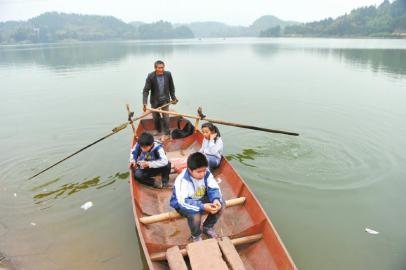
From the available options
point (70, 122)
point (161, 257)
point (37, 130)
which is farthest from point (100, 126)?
point (161, 257)

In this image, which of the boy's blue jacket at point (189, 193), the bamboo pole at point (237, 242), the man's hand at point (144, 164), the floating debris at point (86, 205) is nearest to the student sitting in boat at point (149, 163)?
the man's hand at point (144, 164)

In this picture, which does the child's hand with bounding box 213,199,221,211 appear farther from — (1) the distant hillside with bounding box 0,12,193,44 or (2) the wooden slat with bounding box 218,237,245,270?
(1) the distant hillside with bounding box 0,12,193,44

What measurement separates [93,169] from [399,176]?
8765mm

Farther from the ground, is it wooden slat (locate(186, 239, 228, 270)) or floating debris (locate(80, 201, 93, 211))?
wooden slat (locate(186, 239, 228, 270))

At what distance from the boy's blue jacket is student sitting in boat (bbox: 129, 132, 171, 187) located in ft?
5.03

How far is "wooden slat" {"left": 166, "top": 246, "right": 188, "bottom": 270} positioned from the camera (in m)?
4.43

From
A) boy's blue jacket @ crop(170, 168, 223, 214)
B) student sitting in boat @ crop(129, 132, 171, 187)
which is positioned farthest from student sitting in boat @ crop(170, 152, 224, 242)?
student sitting in boat @ crop(129, 132, 171, 187)

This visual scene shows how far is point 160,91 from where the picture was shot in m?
9.68

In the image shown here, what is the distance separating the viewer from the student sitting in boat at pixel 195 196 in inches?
189

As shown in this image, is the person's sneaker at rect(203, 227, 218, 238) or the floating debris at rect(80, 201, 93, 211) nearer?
the person's sneaker at rect(203, 227, 218, 238)

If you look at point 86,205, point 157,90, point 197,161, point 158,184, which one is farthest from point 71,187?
point 197,161

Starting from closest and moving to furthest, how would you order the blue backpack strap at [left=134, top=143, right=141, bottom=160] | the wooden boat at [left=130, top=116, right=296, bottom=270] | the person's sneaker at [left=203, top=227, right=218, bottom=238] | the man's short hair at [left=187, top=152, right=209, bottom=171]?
1. the man's short hair at [left=187, top=152, right=209, bottom=171]
2. the wooden boat at [left=130, top=116, right=296, bottom=270]
3. the person's sneaker at [left=203, top=227, right=218, bottom=238]
4. the blue backpack strap at [left=134, top=143, right=141, bottom=160]

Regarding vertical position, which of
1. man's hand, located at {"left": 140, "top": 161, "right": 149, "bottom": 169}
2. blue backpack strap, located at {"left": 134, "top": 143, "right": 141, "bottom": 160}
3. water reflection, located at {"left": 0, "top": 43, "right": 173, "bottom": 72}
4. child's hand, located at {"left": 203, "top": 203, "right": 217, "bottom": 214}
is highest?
water reflection, located at {"left": 0, "top": 43, "right": 173, "bottom": 72}

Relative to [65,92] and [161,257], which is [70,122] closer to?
[65,92]
